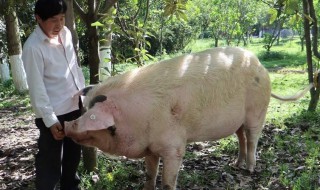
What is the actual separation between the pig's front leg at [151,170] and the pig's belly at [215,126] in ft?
1.34

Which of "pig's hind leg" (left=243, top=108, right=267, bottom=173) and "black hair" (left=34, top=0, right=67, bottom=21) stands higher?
"black hair" (left=34, top=0, right=67, bottom=21)

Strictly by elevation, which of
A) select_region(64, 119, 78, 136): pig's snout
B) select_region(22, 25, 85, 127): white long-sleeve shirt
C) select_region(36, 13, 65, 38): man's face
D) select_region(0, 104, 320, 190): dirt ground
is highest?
select_region(36, 13, 65, 38): man's face

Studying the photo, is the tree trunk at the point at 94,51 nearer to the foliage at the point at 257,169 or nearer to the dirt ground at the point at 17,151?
the foliage at the point at 257,169

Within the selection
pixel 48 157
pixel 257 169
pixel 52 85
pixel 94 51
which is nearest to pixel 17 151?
pixel 94 51

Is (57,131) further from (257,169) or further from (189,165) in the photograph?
(257,169)

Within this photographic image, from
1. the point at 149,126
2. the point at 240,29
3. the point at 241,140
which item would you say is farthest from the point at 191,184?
the point at 240,29

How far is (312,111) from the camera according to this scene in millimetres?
6875

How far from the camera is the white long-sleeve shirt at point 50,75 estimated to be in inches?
118

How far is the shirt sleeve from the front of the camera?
2.99 m

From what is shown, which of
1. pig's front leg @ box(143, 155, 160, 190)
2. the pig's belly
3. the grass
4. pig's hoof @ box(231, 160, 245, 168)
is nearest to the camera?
the pig's belly

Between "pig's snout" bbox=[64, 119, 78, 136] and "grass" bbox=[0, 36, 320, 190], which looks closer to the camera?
"pig's snout" bbox=[64, 119, 78, 136]

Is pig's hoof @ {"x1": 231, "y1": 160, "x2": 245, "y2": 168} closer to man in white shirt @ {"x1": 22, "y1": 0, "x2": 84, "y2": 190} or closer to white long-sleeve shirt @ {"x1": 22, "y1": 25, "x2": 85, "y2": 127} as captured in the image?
man in white shirt @ {"x1": 22, "y1": 0, "x2": 84, "y2": 190}

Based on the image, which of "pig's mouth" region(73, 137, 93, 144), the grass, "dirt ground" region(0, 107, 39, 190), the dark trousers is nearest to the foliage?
the grass

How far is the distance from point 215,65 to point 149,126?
0.93 meters
